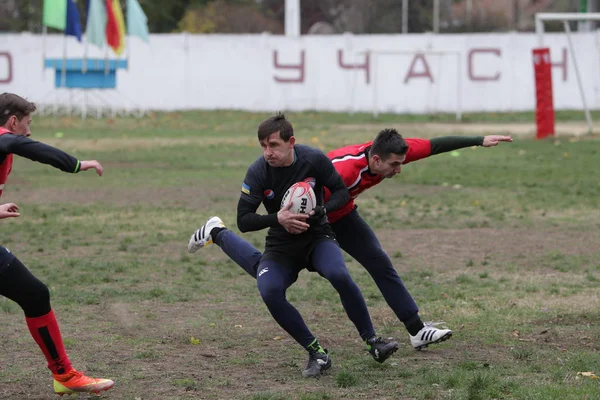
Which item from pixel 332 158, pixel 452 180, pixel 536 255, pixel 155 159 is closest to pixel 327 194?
pixel 332 158

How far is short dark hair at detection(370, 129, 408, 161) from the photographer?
271 inches

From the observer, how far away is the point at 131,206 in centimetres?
1498

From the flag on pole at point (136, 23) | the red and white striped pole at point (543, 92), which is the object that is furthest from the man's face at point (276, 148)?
the flag on pole at point (136, 23)

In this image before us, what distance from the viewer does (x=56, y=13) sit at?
33.2 meters

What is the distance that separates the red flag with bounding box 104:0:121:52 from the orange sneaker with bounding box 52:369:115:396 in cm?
2861

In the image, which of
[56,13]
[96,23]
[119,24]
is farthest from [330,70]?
[56,13]

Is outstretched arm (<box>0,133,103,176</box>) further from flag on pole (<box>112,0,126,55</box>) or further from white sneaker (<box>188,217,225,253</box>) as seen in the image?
flag on pole (<box>112,0,126,55</box>)

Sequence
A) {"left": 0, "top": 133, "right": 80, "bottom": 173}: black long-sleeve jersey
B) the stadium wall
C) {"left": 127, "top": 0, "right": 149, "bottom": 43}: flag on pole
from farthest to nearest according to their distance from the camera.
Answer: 1. the stadium wall
2. {"left": 127, "top": 0, "right": 149, "bottom": 43}: flag on pole
3. {"left": 0, "top": 133, "right": 80, "bottom": 173}: black long-sleeve jersey

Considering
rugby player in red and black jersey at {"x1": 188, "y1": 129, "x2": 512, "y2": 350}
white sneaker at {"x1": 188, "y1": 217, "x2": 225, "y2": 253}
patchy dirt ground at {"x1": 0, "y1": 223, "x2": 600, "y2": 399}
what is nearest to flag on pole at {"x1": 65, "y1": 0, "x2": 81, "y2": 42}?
patchy dirt ground at {"x1": 0, "y1": 223, "x2": 600, "y2": 399}

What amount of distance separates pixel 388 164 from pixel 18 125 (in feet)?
8.09

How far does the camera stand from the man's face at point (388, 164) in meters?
6.91

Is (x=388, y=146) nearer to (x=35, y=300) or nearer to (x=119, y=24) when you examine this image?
(x=35, y=300)

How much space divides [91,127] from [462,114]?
1325 centimetres

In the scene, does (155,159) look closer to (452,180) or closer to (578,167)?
(452,180)
